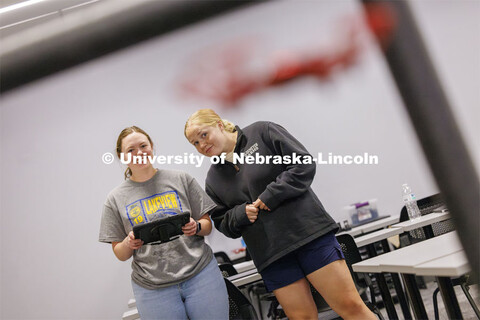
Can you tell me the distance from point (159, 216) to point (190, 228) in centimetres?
15

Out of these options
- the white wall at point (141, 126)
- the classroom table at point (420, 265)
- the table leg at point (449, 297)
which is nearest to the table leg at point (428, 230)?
the classroom table at point (420, 265)

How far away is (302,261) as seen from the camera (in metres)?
1.64

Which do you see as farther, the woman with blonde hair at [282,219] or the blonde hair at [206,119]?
the blonde hair at [206,119]

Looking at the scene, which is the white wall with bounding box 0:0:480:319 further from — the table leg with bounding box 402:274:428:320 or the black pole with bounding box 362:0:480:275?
the black pole with bounding box 362:0:480:275

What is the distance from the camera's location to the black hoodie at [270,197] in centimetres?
162

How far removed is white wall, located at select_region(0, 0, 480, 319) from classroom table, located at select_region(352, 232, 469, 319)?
277 centimetres

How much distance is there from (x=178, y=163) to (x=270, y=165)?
9.15ft

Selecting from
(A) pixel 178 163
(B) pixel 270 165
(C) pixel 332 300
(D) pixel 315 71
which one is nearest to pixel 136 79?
(A) pixel 178 163

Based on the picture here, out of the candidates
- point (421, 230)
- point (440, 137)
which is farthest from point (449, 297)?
point (440, 137)

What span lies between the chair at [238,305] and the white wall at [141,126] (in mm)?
2246

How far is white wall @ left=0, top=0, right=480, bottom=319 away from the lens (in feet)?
13.2

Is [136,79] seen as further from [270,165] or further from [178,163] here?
[270,165]

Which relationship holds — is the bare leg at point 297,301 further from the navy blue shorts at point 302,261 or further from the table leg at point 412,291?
the table leg at point 412,291

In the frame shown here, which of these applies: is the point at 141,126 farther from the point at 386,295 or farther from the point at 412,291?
the point at 412,291
